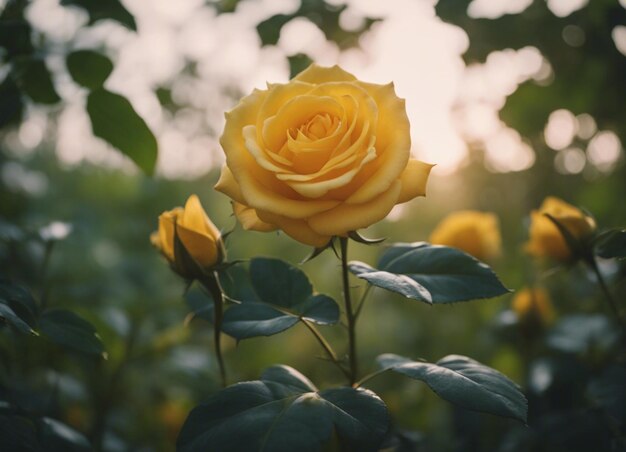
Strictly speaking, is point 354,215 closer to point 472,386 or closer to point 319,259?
point 472,386

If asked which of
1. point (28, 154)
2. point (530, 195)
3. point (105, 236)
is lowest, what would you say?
point (28, 154)

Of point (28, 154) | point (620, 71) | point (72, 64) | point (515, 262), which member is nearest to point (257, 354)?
point (515, 262)

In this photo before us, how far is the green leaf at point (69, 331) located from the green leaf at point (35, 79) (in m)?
0.43

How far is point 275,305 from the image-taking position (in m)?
0.71

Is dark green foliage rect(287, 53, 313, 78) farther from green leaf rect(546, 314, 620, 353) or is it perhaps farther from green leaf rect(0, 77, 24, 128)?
green leaf rect(546, 314, 620, 353)

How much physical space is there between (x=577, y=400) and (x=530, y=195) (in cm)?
141

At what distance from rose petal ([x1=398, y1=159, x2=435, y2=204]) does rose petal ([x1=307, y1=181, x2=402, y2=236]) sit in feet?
0.09

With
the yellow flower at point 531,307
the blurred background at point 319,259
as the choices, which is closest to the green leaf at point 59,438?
the blurred background at point 319,259

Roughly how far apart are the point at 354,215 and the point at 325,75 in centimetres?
22

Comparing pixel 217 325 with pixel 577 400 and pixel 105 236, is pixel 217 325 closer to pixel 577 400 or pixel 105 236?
pixel 577 400

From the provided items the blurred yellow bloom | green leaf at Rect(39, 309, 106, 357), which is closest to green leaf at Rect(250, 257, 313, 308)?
green leaf at Rect(39, 309, 106, 357)

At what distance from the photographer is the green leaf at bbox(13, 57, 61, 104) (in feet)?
2.96

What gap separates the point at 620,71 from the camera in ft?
4.48

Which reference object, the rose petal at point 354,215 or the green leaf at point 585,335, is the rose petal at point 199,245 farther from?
the green leaf at point 585,335
